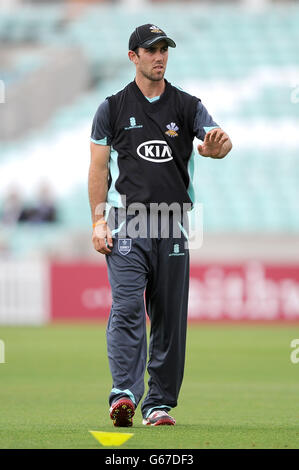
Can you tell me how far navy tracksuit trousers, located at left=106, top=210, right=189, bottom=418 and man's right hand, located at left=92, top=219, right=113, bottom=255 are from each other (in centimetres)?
4

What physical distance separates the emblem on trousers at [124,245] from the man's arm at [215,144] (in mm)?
671

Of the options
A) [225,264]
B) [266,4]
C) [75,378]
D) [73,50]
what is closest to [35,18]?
[73,50]

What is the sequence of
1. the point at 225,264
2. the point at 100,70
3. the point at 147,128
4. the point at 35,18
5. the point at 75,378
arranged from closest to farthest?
the point at 147,128, the point at 75,378, the point at 225,264, the point at 100,70, the point at 35,18

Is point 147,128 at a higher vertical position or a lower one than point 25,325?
higher

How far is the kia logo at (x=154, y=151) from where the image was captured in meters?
6.18

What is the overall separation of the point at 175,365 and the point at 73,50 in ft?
68.7

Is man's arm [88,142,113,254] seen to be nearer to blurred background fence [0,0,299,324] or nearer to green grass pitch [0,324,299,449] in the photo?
green grass pitch [0,324,299,449]

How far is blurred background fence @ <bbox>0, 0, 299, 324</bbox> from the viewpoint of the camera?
58.9 ft

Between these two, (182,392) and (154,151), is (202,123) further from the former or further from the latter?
(182,392)

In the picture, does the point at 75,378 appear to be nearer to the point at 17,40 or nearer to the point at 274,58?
the point at 274,58

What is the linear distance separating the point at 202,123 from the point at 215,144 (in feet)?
0.87

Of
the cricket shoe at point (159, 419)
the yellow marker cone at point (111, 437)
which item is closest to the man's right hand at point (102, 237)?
the cricket shoe at point (159, 419)

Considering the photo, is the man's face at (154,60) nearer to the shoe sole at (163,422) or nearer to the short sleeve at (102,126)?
the short sleeve at (102,126)

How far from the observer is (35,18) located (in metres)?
28.8
